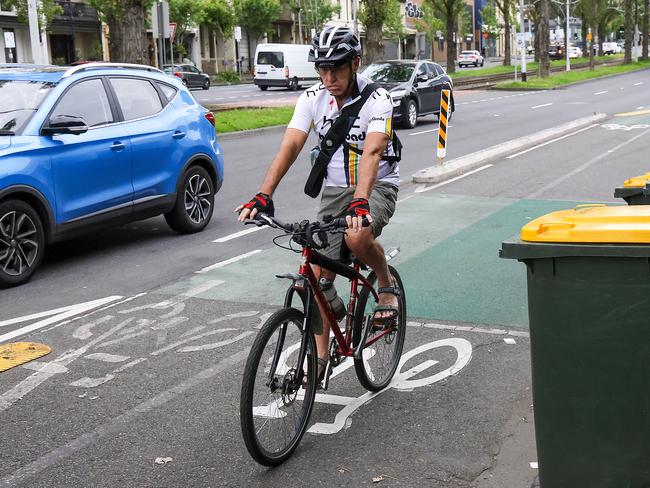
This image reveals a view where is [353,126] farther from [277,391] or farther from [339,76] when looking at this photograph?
[277,391]

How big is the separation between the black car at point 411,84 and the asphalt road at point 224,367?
12091 millimetres

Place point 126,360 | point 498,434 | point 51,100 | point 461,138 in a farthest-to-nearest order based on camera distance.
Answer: point 461,138 → point 51,100 → point 126,360 → point 498,434

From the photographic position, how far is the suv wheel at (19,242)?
7789 mm

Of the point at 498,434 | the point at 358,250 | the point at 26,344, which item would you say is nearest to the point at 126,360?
the point at 26,344

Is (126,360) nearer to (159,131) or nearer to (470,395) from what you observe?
(470,395)

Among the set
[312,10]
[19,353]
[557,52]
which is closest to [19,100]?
[19,353]

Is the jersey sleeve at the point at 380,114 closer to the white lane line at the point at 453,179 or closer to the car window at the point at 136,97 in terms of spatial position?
the car window at the point at 136,97

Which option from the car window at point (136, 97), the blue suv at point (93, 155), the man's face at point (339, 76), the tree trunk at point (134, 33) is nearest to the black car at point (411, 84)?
the tree trunk at point (134, 33)

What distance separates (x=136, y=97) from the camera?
31.2 feet

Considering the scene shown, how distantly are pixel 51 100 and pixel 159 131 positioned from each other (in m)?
1.37

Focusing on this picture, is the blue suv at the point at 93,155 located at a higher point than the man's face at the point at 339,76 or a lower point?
lower

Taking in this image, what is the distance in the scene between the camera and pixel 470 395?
17.0 ft

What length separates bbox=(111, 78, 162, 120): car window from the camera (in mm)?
9281

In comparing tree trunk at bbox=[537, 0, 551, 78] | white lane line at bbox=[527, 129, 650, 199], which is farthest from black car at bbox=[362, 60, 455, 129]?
tree trunk at bbox=[537, 0, 551, 78]
